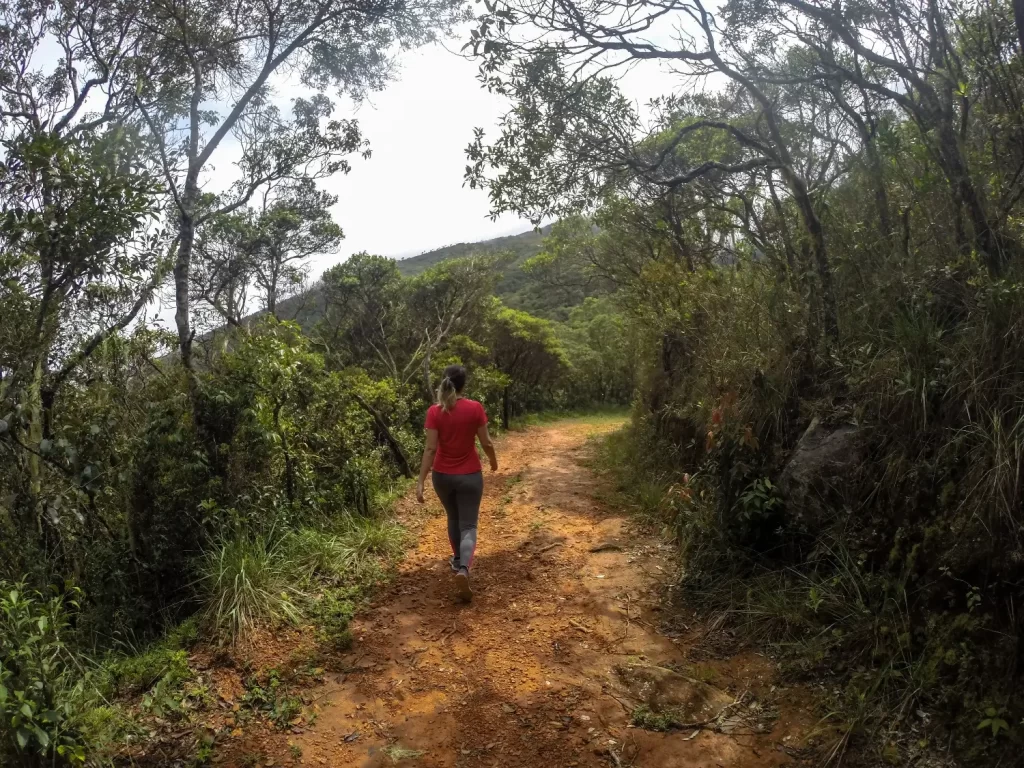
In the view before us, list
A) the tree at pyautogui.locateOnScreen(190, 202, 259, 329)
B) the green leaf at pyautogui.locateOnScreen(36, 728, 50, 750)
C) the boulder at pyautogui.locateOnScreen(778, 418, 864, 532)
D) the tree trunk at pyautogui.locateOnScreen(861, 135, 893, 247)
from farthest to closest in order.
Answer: the tree at pyautogui.locateOnScreen(190, 202, 259, 329) → the tree trunk at pyautogui.locateOnScreen(861, 135, 893, 247) → the boulder at pyautogui.locateOnScreen(778, 418, 864, 532) → the green leaf at pyautogui.locateOnScreen(36, 728, 50, 750)

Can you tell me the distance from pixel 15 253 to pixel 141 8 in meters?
4.91

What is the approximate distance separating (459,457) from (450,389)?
542 mm

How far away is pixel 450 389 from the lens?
500cm

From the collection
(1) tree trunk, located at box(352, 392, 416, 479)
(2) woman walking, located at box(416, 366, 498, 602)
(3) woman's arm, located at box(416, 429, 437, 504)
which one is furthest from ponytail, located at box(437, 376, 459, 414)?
(1) tree trunk, located at box(352, 392, 416, 479)

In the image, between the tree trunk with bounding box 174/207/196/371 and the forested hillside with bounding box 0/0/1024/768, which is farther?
the tree trunk with bounding box 174/207/196/371

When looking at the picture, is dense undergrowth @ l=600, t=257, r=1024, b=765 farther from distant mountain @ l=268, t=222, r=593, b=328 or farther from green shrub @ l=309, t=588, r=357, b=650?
distant mountain @ l=268, t=222, r=593, b=328

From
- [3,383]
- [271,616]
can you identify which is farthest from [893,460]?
[3,383]

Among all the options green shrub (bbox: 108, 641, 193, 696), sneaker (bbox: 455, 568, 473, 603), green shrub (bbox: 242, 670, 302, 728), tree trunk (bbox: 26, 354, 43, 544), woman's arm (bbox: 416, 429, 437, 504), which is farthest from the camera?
tree trunk (bbox: 26, 354, 43, 544)

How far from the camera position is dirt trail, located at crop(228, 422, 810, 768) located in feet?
10.7

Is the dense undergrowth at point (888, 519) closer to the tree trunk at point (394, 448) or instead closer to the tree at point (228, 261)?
the tree trunk at point (394, 448)

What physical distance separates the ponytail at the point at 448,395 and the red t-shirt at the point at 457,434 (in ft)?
0.10

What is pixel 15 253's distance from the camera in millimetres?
5105

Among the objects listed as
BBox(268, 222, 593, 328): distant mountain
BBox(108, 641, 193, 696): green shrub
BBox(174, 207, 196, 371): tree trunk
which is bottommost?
BBox(108, 641, 193, 696): green shrub

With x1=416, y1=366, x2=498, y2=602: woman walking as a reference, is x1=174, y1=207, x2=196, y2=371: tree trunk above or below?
above
